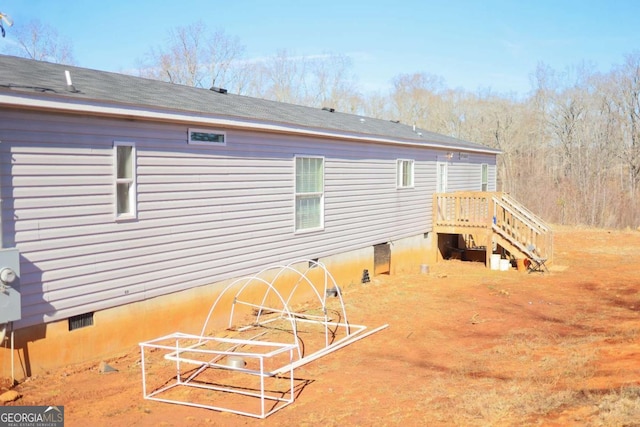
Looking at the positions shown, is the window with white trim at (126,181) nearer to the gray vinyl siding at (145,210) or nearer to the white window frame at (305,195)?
the gray vinyl siding at (145,210)

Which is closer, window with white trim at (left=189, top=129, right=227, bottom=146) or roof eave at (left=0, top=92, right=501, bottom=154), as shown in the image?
roof eave at (left=0, top=92, right=501, bottom=154)

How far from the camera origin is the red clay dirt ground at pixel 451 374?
562 centimetres

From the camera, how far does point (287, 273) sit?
11664mm

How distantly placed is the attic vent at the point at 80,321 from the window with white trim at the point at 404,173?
1022 centimetres

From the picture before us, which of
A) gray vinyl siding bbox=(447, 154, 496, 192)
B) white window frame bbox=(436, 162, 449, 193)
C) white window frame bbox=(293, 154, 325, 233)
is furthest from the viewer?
gray vinyl siding bbox=(447, 154, 496, 192)

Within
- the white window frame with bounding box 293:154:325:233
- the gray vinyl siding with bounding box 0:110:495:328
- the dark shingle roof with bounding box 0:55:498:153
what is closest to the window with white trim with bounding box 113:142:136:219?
the gray vinyl siding with bounding box 0:110:495:328

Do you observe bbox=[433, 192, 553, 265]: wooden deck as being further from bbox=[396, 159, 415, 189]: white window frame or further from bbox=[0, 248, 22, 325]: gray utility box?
bbox=[0, 248, 22, 325]: gray utility box

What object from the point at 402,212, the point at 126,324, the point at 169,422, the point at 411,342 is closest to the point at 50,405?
the point at 169,422

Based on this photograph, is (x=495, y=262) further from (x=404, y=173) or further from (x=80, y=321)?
(x=80, y=321)

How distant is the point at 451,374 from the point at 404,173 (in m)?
9.95

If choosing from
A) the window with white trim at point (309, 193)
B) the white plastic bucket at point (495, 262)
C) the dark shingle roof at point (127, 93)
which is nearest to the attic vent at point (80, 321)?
the dark shingle roof at point (127, 93)

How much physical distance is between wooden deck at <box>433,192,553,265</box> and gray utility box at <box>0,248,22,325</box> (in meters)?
12.9

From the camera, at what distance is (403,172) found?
16.4m

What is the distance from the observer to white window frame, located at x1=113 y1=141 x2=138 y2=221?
7.90 metres
